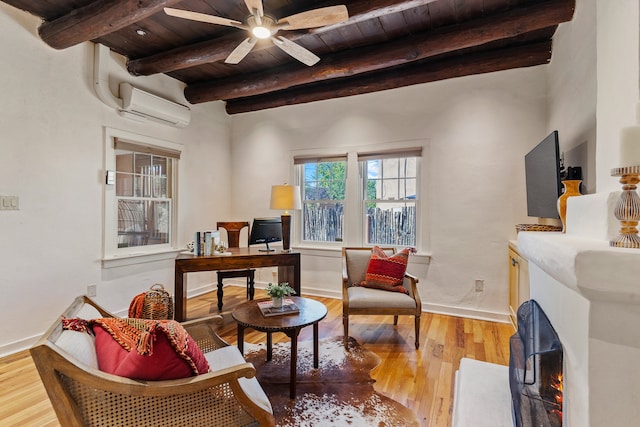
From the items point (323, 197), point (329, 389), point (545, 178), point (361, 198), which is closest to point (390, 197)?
point (361, 198)

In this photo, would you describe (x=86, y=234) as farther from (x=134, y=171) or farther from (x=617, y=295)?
(x=617, y=295)

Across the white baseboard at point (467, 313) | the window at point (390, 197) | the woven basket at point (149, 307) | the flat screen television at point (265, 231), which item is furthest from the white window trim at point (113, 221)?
the white baseboard at point (467, 313)

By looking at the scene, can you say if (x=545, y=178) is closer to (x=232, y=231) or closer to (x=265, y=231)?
(x=265, y=231)

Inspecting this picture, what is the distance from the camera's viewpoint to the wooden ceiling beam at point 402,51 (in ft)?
8.64

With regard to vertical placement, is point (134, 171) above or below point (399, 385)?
above

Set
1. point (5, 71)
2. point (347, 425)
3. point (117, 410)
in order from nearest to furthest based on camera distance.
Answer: point (117, 410) → point (347, 425) → point (5, 71)

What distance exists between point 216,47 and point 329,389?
125 inches

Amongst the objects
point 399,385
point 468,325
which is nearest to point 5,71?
point 399,385

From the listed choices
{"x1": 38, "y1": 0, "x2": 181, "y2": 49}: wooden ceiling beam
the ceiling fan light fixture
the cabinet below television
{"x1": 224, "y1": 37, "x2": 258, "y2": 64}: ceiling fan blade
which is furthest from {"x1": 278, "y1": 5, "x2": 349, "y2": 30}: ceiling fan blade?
the cabinet below television

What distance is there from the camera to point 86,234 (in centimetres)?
328

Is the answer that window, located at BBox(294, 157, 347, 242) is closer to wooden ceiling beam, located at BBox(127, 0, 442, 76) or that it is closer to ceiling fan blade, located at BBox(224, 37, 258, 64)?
wooden ceiling beam, located at BBox(127, 0, 442, 76)

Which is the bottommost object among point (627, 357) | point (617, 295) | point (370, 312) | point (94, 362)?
point (370, 312)

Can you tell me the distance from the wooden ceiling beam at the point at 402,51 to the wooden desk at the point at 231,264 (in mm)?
2082

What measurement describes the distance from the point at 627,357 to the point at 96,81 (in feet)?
14.4
